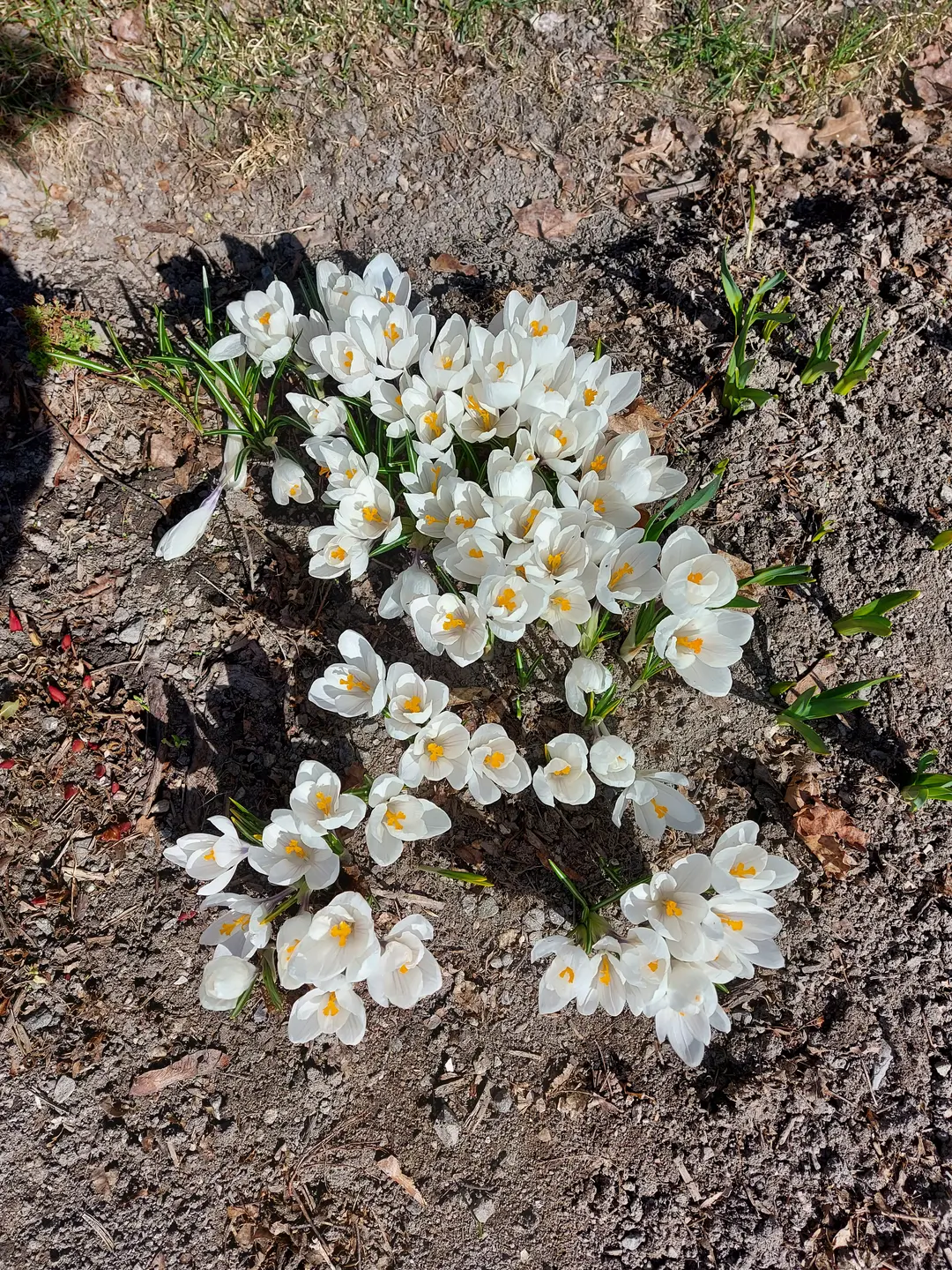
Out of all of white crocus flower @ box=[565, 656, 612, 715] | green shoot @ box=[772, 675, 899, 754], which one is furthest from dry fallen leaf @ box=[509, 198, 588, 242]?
green shoot @ box=[772, 675, 899, 754]

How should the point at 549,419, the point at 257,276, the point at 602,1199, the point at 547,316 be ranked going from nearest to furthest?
the point at 602,1199
the point at 549,419
the point at 547,316
the point at 257,276

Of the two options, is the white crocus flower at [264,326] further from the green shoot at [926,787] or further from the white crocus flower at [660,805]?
the green shoot at [926,787]

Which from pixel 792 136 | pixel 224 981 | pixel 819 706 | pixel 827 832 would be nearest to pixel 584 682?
pixel 819 706

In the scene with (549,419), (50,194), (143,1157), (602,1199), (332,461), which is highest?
(549,419)

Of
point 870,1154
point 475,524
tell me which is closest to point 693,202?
point 475,524

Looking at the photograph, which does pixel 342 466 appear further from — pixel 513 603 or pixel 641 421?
pixel 641 421

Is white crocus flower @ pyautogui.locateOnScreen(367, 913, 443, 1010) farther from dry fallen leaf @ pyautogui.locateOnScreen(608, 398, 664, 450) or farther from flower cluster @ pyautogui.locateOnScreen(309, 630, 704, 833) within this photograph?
dry fallen leaf @ pyautogui.locateOnScreen(608, 398, 664, 450)

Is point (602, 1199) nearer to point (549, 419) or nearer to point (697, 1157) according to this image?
point (697, 1157)
